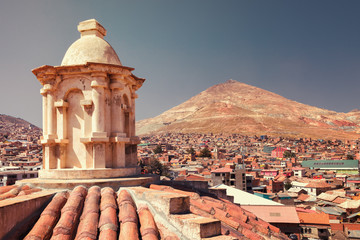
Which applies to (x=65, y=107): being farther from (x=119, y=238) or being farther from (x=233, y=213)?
(x=233, y=213)

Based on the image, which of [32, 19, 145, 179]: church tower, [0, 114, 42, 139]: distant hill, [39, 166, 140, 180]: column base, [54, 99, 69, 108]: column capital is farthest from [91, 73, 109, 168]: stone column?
[0, 114, 42, 139]: distant hill

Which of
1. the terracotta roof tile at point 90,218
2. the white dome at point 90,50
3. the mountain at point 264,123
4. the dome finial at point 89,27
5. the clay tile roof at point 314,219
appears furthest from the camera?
the mountain at point 264,123

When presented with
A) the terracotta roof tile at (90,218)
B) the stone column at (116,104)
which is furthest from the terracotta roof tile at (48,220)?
the stone column at (116,104)

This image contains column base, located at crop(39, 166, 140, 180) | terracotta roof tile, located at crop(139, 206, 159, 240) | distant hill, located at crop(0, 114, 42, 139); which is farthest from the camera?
distant hill, located at crop(0, 114, 42, 139)

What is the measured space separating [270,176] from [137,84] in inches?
2242

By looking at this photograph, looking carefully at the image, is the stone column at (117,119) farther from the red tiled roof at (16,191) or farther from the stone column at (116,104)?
the red tiled roof at (16,191)

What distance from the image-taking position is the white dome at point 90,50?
730cm

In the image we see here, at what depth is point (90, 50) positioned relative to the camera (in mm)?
7383

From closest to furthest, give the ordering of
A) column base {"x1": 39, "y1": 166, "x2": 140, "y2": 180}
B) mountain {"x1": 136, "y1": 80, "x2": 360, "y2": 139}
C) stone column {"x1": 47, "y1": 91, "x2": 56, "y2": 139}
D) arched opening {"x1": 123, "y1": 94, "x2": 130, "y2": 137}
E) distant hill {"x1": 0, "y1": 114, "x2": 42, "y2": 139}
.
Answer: column base {"x1": 39, "y1": 166, "x2": 140, "y2": 180} < stone column {"x1": 47, "y1": 91, "x2": 56, "y2": 139} < arched opening {"x1": 123, "y1": 94, "x2": 130, "y2": 137} < distant hill {"x1": 0, "y1": 114, "x2": 42, "y2": 139} < mountain {"x1": 136, "y1": 80, "x2": 360, "y2": 139}

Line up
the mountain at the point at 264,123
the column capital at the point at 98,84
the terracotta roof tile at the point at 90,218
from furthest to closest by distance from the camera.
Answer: the mountain at the point at 264,123 < the column capital at the point at 98,84 < the terracotta roof tile at the point at 90,218

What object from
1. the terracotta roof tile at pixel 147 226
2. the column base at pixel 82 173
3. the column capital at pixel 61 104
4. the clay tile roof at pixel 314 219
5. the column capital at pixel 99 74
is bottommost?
the clay tile roof at pixel 314 219

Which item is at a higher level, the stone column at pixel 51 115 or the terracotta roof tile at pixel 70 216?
the stone column at pixel 51 115

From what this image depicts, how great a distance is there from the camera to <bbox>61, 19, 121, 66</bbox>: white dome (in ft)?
24.0

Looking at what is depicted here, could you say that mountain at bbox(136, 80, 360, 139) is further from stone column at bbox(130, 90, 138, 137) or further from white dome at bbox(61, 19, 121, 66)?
white dome at bbox(61, 19, 121, 66)
